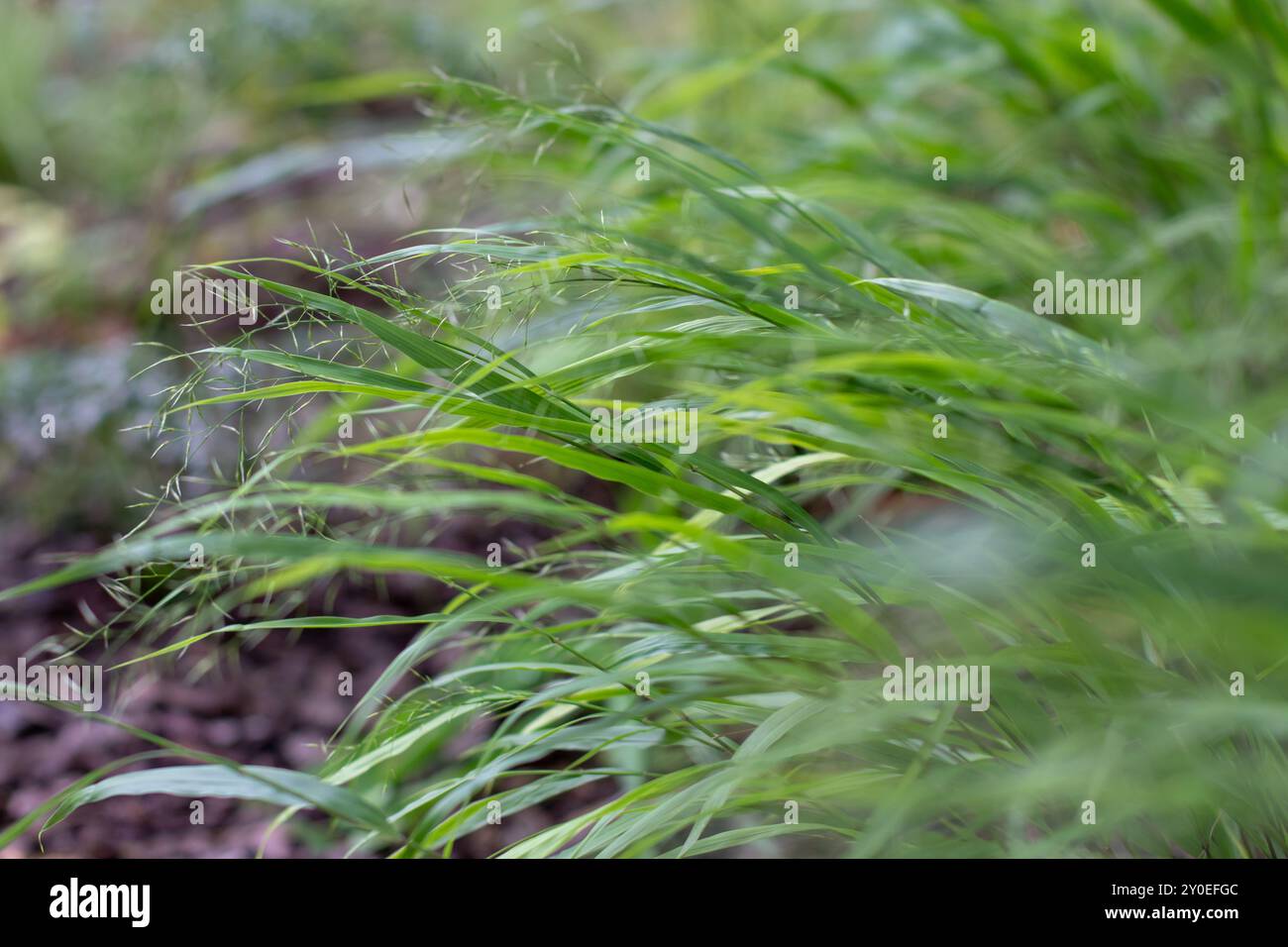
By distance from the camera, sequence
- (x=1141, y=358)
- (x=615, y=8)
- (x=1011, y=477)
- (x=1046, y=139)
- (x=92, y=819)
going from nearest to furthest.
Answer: (x=1011, y=477), (x=1141, y=358), (x=92, y=819), (x=1046, y=139), (x=615, y=8)

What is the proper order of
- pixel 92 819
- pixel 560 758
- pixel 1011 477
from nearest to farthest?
pixel 1011 477 → pixel 92 819 → pixel 560 758

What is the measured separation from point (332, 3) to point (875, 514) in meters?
1.74

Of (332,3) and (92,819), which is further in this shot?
(332,3)

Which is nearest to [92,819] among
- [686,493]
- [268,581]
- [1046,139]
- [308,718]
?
[308,718]

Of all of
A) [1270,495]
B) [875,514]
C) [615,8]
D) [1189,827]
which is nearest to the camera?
[1270,495]

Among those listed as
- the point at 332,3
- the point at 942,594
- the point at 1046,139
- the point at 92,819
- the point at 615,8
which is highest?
the point at 615,8

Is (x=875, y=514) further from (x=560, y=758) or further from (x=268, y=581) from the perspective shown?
(x=268, y=581)

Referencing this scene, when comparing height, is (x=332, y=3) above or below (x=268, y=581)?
above

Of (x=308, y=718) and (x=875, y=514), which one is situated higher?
(x=875, y=514)

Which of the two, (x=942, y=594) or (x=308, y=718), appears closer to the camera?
(x=942, y=594)

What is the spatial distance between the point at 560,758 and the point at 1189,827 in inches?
34.7

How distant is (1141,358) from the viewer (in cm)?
107

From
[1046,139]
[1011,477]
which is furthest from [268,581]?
[1046,139]
